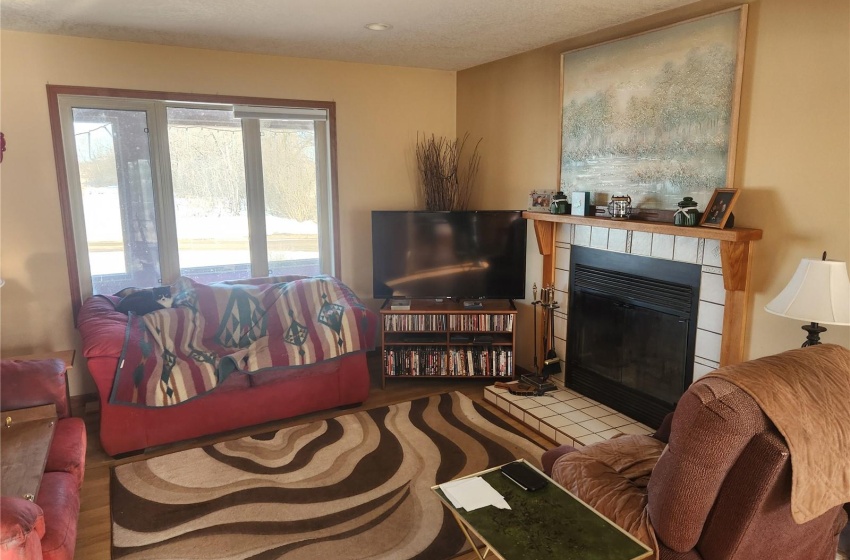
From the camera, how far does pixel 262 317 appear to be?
→ 382 centimetres

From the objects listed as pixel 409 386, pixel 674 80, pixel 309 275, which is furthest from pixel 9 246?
pixel 674 80

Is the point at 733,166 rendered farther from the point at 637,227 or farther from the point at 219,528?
the point at 219,528

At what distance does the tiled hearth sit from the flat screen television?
2.60ft

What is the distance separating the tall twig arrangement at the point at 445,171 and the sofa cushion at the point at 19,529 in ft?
11.3

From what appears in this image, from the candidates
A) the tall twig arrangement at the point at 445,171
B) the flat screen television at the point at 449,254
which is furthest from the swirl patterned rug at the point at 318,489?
the tall twig arrangement at the point at 445,171

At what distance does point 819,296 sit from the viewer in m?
2.18

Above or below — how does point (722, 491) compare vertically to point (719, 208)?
below

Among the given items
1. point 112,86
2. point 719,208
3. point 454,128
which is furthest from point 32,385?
point 454,128

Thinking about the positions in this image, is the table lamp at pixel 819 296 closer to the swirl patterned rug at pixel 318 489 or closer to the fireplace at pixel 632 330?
the fireplace at pixel 632 330

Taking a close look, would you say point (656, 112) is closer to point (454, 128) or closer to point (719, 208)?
point (719, 208)

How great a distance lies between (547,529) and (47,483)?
189 centimetres

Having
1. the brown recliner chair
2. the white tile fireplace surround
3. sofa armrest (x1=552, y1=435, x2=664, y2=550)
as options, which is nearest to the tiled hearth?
the white tile fireplace surround

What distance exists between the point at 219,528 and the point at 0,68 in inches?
117

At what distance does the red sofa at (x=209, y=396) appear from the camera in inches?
121
